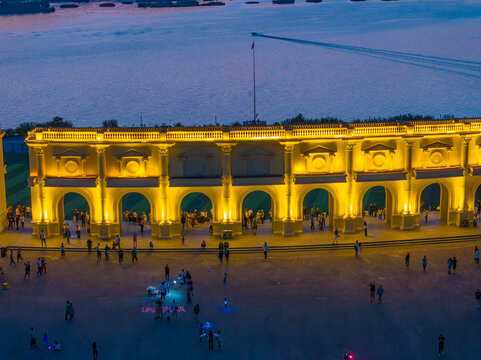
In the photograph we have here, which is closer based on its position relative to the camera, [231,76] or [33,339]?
[33,339]

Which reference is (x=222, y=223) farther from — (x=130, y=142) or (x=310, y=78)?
(x=310, y=78)

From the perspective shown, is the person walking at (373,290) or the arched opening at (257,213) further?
the arched opening at (257,213)

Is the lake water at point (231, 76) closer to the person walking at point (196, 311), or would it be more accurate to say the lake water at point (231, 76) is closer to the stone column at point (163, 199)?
the stone column at point (163, 199)

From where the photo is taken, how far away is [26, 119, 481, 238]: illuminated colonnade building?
140ft

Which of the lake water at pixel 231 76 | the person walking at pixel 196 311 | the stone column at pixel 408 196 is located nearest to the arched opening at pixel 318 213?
the stone column at pixel 408 196

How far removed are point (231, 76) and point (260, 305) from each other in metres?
110

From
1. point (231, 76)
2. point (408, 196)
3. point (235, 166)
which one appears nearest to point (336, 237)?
point (408, 196)

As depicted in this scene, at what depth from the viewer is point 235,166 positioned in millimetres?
43312

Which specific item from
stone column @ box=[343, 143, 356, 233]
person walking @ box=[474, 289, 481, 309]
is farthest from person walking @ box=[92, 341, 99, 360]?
stone column @ box=[343, 143, 356, 233]

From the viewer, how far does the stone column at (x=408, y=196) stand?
44.1 m

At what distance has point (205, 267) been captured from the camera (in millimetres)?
39344

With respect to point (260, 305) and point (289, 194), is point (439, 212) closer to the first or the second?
point (289, 194)

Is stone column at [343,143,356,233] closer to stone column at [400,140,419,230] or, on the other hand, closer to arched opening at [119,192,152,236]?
stone column at [400,140,419,230]

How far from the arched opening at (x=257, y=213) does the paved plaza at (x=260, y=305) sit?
209 cm
